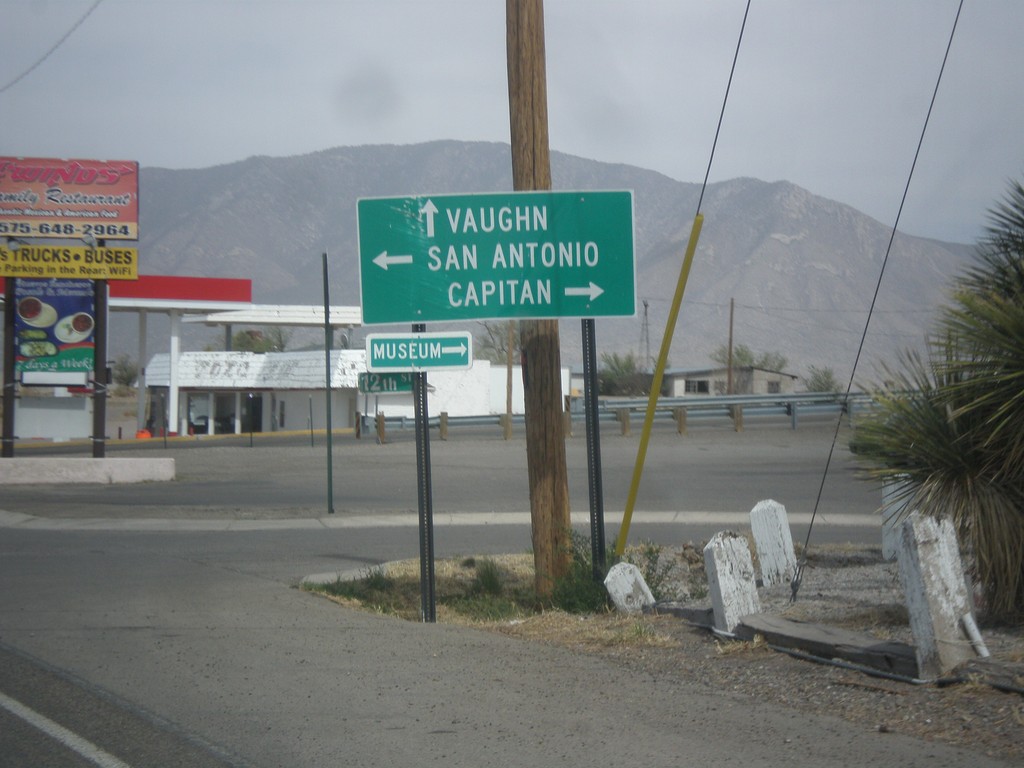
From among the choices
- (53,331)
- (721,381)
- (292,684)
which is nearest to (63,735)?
(292,684)

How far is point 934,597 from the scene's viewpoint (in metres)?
6.15

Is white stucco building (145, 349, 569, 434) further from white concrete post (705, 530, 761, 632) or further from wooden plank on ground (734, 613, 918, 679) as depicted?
wooden plank on ground (734, 613, 918, 679)

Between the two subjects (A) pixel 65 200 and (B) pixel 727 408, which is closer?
(A) pixel 65 200

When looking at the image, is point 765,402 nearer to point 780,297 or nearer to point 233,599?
point 233,599

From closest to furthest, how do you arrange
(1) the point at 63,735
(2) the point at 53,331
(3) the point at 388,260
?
1. (1) the point at 63,735
2. (3) the point at 388,260
3. (2) the point at 53,331

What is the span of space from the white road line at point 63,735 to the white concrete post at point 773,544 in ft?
20.4

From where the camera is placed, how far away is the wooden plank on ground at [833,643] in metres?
6.48

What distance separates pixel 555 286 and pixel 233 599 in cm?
413

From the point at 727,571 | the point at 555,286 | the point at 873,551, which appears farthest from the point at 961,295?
the point at 873,551

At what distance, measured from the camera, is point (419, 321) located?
9797 mm

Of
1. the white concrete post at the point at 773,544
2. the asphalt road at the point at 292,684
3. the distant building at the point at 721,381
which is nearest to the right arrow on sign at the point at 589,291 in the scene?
the white concrete post at the point at 773,544

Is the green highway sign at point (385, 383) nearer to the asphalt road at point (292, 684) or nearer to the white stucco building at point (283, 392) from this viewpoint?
the asphalt road at point (292, 684)

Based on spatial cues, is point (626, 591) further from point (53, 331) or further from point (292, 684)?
point (53, 331)

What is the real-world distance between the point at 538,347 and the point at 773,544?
281 cm
